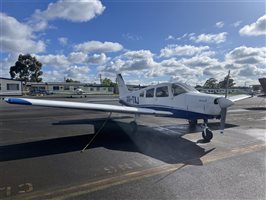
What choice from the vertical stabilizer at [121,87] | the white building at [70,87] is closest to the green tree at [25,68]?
the white building at [70,87]

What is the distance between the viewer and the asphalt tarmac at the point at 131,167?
3963 mm

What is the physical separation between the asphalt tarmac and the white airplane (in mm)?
935

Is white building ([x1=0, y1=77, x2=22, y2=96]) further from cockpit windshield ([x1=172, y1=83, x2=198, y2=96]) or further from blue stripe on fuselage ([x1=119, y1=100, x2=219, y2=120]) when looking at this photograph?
cockpit windshield ([x1=172, y1=83, x2=198, y2=96])

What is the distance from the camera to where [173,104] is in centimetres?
895

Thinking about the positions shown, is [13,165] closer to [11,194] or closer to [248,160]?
[11,194]

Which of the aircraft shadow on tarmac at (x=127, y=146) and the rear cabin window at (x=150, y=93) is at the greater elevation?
the rear cabin window at (x=150, y=93)

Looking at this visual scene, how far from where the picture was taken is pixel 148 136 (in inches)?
348

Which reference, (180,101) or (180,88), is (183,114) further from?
(180,88)

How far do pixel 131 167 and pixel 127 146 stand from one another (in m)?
2.01

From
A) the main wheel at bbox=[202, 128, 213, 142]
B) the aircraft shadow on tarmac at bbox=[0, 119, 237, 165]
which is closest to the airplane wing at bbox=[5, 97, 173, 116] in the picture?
the aircraft shadow on tarmac at bbox=[0, 119, 237, 165]

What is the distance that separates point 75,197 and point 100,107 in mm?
4639

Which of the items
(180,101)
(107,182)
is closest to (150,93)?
(180,101)

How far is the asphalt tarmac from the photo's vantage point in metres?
3.96

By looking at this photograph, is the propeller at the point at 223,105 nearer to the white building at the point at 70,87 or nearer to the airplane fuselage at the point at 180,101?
the airplane fuselage at the point at 180,101
